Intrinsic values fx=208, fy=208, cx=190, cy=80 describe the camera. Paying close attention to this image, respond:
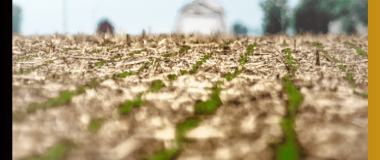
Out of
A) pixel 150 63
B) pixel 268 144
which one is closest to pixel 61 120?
pixel 150 63

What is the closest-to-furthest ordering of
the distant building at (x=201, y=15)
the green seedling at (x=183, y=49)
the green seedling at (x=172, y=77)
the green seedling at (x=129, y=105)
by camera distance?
the green seedling at (x=129, y=105), the green seedling at (x=172, y=77), the green seedling at (x=183, y=49), the distant building at (x=201, y=15)

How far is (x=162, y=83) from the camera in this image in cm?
154

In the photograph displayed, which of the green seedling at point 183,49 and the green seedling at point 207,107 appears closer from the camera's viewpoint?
the green seedling at point 207,107

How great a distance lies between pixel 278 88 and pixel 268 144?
0.55 meters

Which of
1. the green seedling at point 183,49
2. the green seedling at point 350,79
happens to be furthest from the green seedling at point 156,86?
the green seedling at point 350,79

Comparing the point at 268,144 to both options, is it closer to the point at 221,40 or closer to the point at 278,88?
the point at 278,88

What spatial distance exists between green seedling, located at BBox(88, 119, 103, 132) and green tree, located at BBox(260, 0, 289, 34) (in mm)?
22317

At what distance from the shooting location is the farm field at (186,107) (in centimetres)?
103

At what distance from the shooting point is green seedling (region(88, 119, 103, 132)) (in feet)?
3.65

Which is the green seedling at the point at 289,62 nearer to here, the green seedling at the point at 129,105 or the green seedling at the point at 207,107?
the green seedling at the point at 207,107

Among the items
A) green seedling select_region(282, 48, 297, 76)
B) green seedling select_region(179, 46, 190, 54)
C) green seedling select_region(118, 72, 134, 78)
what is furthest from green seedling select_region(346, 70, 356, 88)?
green seedling select_region(118, 72, 134, 78)

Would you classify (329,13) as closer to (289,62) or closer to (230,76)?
(289,62)

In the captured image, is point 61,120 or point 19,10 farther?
point 19,10

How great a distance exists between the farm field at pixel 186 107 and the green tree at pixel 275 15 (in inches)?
838
